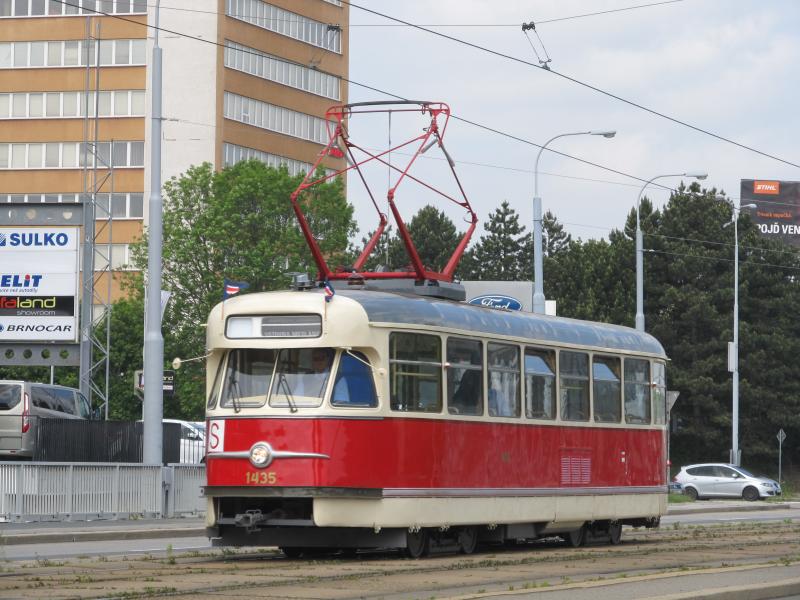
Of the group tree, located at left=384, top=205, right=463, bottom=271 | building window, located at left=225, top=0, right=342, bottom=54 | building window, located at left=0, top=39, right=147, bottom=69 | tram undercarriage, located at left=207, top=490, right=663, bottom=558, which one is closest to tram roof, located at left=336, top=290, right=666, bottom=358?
tram undercarriage, located at left=207, top=490, right=663, bottom=558

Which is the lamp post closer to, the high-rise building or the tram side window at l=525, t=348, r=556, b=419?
the tram side window at l=525, t=348, r=556, b=419

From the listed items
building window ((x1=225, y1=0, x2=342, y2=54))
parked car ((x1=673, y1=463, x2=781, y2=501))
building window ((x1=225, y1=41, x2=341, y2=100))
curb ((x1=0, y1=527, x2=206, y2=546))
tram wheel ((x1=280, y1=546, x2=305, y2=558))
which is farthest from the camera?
building window ((x1=225, y1=41, x2=341, y2=100))

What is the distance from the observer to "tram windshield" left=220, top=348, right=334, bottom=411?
56.3 ft

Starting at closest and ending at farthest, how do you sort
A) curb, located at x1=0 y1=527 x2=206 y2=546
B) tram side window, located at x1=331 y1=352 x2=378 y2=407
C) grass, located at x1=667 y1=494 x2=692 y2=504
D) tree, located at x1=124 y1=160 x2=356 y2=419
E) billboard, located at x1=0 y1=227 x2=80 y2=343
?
tram side window, located at x1=331 y1=352 x2=378 y2=407, curb, located at x1=0 y1=527 x2=206 y2=546, billboard, located at x1=0 y1=227 x2=80 y2=343, grass, located at x1=667 y1=494 x2=692 y2=504, tree, located at x1=124 y1=160 x2=356 y2=419

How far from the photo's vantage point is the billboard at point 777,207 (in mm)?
99875

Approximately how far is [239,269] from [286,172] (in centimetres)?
464

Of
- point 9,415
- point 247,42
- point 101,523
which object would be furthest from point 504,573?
point 247,42

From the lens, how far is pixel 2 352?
33.7m

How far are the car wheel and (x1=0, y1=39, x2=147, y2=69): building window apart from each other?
130 ft

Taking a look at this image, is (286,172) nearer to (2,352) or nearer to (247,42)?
(247,42)

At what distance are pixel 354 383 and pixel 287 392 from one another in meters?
0.69

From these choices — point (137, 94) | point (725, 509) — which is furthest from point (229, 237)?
point (725, 509)

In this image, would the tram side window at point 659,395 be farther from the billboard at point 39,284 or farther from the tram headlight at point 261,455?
the billboard at point 39,284

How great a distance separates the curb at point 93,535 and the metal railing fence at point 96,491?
7.32 ft
